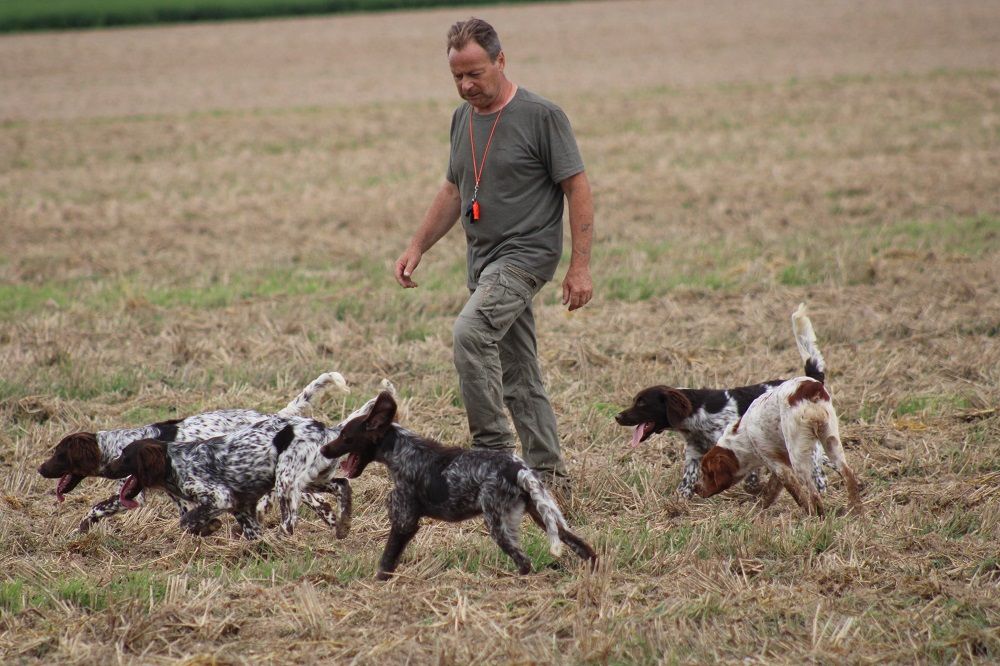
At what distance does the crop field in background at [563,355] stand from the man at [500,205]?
36.8 inches

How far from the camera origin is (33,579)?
5637mm

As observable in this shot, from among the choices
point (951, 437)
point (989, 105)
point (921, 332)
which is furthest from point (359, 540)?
point (989, 105)

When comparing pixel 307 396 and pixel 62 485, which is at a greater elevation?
pixel 307 396

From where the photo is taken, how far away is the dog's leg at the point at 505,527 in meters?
5.53

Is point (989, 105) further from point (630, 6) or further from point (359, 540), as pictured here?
point (630, 6)

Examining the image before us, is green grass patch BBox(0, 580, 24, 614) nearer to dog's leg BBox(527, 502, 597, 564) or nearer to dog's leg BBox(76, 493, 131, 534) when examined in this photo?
dog's leg BBox(76, 493, 131, 534)

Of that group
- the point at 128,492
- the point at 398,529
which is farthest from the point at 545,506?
the point at 128,492

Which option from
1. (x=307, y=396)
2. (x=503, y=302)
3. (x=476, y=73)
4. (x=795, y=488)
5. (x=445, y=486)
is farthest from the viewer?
(x=307, y=396)

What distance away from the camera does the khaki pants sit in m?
6.17

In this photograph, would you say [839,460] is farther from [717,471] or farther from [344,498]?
[344,498]

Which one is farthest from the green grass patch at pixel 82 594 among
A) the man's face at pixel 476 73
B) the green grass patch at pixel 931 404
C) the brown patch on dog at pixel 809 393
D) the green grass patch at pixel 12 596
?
the green grass patch at pixel 931 404

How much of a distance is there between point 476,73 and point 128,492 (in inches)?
115

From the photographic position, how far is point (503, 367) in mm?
6801

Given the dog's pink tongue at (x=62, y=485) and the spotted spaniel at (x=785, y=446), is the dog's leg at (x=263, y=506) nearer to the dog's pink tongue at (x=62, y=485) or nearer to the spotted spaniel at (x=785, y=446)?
the dog's pink tongue at (x=62, y=485)
